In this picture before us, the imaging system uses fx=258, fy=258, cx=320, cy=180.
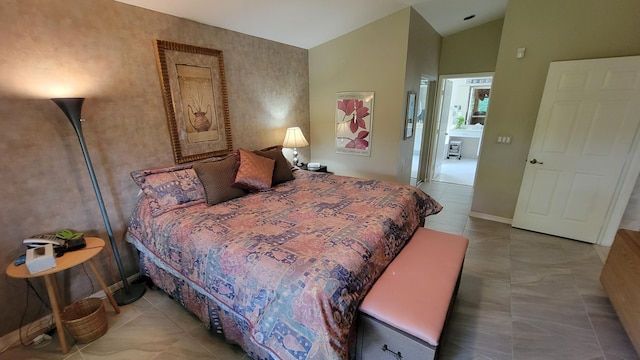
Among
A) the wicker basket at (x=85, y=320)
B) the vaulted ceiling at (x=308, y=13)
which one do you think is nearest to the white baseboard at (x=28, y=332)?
the wicker basket at (x=85, y=320)

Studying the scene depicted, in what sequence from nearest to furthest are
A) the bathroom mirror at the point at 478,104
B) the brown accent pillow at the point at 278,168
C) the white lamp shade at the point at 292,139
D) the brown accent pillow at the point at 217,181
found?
1. the brown accent pillow at the point at 217,181
2. the brown accent pillow at the point at 278,168
3. the white lamp shade at the point at 292,139
4. the bathroom mirror at the point at 478,104

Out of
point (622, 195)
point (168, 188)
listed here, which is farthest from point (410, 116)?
point (168, 188)

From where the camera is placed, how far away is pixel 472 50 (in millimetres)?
4270

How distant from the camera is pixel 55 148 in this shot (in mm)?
1811

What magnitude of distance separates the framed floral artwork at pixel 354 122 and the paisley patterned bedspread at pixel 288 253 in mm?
1566

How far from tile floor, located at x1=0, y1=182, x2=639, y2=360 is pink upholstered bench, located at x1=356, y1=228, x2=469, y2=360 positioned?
54 centimetres

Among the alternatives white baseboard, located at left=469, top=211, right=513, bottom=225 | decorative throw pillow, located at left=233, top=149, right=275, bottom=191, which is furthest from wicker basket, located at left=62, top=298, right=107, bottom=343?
white baseboard, located at left=469, top=211, right=513, bottom=225

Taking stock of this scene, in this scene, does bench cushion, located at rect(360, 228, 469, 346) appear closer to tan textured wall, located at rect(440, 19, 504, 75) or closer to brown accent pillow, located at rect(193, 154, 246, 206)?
brown accent pillow, located at rect(193, 154, 246, 206)

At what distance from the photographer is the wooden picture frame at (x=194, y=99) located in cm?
236

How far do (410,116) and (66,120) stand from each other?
3765 mm

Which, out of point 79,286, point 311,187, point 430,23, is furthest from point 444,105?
point 79,286

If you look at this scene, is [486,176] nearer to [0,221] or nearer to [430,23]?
[430,23]

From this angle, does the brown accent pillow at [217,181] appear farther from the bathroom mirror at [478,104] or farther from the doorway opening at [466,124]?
the bathroom mirror at [478,104]

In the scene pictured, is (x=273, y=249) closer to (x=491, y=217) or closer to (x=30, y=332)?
(x=30, y=332)
